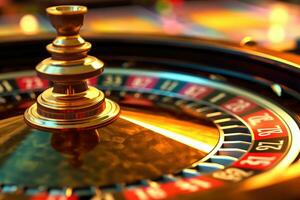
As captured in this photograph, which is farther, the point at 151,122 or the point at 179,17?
the point at 179,17

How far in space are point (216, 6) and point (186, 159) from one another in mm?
4024

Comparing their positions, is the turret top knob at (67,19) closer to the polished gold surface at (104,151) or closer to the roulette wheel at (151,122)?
the roulette wheel at (151,122)

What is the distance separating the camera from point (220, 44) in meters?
1.60

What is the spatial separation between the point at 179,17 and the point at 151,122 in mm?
3264

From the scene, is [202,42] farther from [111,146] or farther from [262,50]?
[111,146]

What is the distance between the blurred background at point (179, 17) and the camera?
367cm

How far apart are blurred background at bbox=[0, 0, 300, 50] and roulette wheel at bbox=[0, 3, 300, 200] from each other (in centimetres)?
168

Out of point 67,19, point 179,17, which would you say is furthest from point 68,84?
point 179,17

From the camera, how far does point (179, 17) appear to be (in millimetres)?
4398

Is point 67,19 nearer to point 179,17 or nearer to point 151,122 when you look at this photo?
point 151,122

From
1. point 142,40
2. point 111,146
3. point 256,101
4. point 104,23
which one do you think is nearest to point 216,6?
point 104,23

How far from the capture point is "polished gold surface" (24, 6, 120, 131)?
44.1 inches

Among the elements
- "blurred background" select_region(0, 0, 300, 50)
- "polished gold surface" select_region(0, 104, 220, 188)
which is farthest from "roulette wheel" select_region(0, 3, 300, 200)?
"blurred background" select_region(0, 0, 300, 50)

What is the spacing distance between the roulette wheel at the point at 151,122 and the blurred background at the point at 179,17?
1676 millimetres
